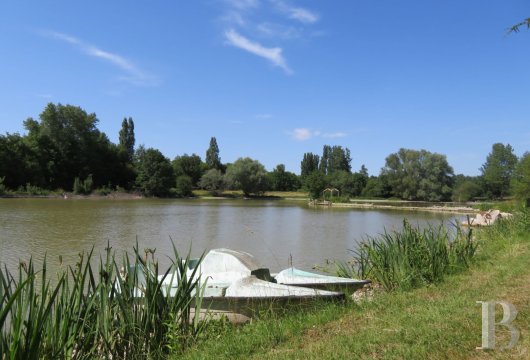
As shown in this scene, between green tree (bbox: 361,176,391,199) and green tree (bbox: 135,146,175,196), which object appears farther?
green tree (bbox: 361,176,391,199)

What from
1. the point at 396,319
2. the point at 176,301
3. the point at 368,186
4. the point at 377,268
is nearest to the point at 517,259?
the point at 377,268

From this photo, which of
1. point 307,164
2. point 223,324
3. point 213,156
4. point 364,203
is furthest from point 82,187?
point 223,324

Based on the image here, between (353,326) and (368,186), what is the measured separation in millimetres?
65196

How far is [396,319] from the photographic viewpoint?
3629 mm

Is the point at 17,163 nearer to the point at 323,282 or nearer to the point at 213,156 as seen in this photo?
the point at 213,156

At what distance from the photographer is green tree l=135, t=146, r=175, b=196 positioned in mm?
64000

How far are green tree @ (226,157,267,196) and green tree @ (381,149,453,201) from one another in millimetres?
21069

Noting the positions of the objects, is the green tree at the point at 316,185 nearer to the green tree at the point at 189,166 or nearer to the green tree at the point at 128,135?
the green tree at the point at 189,166

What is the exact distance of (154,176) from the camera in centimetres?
6425

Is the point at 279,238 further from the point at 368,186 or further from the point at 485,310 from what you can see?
the point at 368,186

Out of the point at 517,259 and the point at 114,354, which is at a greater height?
the point at 517,259

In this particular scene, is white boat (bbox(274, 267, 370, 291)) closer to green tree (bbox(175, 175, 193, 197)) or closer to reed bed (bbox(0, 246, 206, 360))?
reed bed (bbox(0, 246, 206, 360))

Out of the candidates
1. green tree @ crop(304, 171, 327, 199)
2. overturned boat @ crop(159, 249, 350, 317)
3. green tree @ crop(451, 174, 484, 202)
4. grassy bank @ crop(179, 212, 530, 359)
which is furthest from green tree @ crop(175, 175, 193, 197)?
grassy bank @ crop(179, 212, 530, 359)

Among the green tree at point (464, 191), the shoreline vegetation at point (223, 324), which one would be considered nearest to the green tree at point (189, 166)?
the green tree at point (464, 191)
